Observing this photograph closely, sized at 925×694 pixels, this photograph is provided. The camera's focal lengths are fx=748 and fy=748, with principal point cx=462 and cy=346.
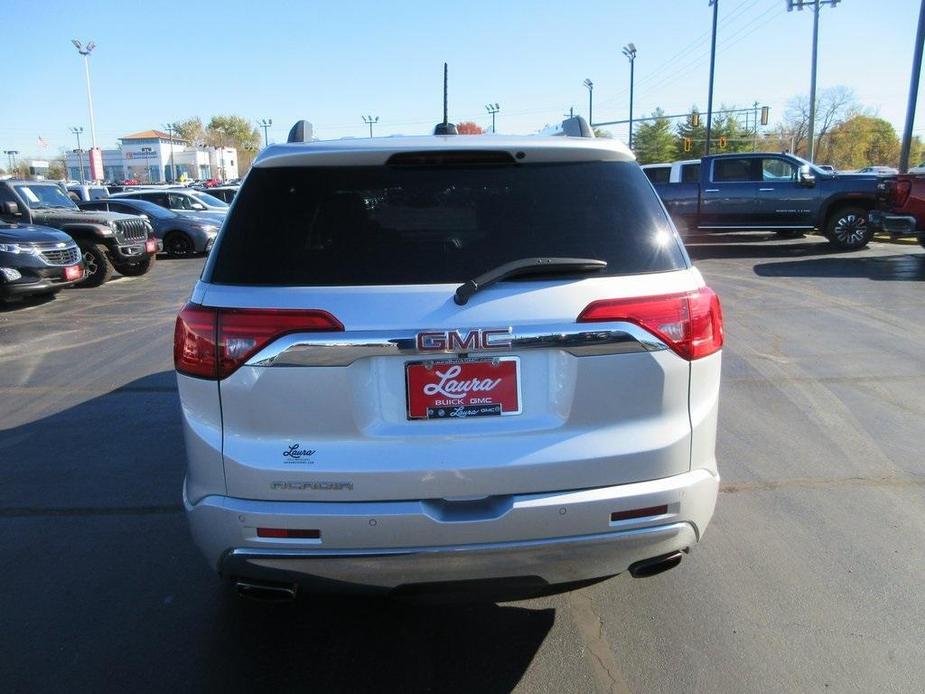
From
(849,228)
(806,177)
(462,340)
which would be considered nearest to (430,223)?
(462,340)

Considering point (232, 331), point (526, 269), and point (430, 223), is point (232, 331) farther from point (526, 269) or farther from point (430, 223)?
point (526, 269)

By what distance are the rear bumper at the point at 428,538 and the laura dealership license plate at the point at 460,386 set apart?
0.30m

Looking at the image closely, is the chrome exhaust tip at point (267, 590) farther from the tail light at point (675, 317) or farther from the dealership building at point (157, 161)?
the dealership building at point (157, 161)

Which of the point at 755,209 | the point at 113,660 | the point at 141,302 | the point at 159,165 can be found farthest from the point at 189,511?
the point at 159,165

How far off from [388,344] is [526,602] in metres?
1.53

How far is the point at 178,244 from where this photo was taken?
19.4 metres

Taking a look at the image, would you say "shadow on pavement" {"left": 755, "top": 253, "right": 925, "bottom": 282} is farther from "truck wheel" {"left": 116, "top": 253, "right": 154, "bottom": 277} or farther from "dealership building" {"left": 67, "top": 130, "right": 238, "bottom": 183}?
"dealership building" {"left": 67, "top": 130, "right": 238, "bottom": 183}

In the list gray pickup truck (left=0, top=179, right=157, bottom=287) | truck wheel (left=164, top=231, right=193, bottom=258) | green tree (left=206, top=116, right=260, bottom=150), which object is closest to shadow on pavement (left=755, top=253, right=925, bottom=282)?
gray pickup truck (left=0, top=179, right=157, bottom=287)

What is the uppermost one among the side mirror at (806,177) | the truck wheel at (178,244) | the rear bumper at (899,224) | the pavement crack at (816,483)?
the side mirror at (806,177)

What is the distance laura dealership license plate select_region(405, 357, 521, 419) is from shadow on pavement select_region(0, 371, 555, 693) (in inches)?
30.5

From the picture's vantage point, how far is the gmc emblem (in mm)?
2332

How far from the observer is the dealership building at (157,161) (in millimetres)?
100625

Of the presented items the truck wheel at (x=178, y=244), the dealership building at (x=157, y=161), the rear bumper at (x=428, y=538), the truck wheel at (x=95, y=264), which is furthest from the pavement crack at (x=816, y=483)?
the dealership building at (x=157, y=161)

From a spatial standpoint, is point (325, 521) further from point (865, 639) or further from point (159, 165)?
point (159, 165)
